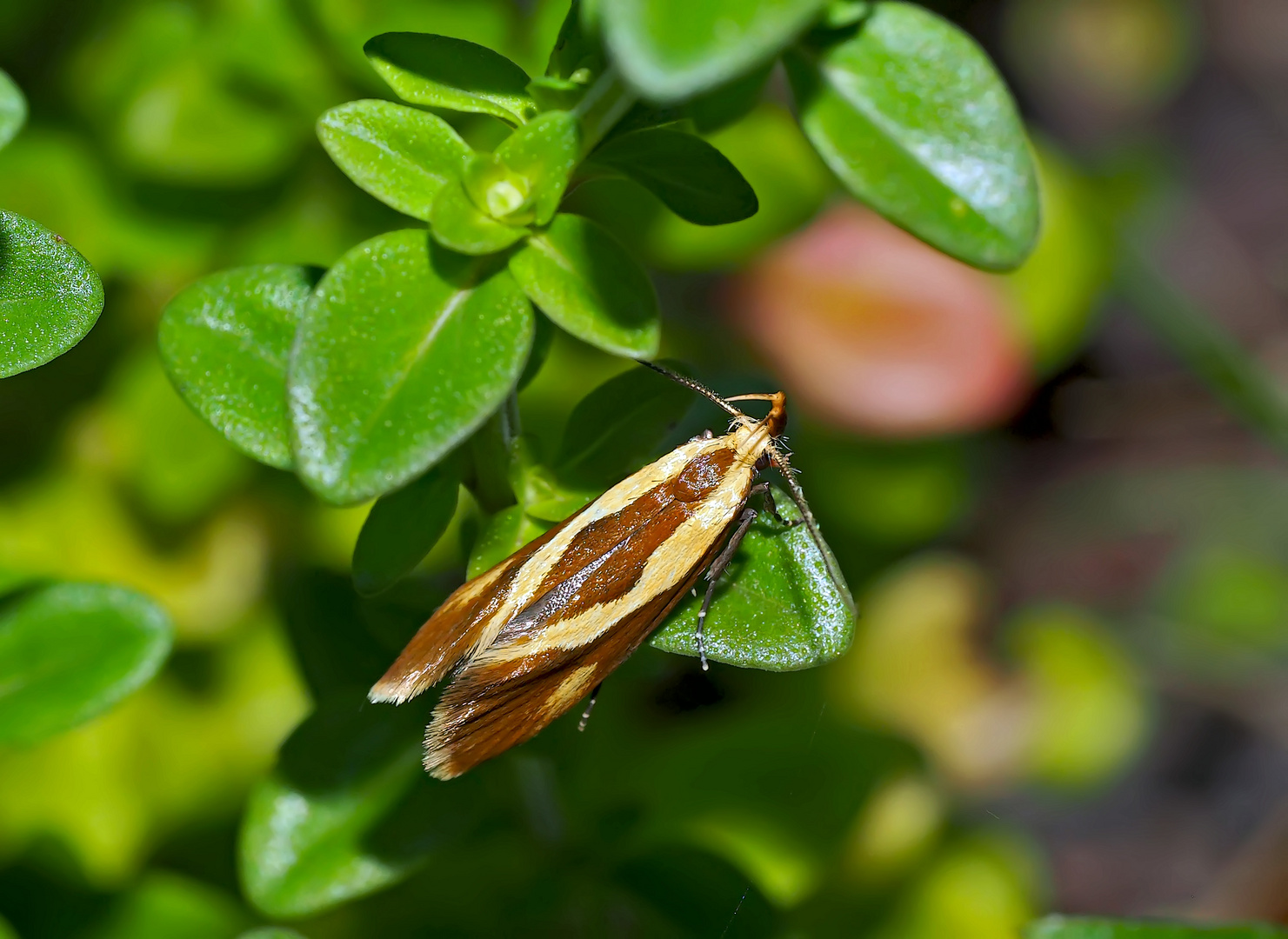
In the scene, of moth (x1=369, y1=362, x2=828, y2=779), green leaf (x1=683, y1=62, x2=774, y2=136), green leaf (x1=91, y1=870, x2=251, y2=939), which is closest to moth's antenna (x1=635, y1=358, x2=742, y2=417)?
moth (x1=369, y1=362, x2=828, y2=779)

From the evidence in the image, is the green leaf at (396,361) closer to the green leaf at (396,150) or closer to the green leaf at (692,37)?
the green leaf at (396,150)

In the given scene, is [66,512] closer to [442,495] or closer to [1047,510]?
[442,495]

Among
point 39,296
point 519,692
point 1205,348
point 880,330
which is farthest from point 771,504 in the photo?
point 1205,348

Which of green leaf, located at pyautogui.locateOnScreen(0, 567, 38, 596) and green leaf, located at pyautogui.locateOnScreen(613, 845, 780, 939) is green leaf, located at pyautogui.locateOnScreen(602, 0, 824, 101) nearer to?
green leaf, located at pyautogui.locateOnScreen(0, 567, 38, 596)

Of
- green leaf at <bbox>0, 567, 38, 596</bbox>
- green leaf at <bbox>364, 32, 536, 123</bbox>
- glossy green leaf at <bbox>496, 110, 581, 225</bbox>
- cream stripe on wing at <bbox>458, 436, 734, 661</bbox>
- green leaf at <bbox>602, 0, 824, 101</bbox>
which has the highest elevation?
green leaf at <bbox>602, 0, 824, 101</bbox>

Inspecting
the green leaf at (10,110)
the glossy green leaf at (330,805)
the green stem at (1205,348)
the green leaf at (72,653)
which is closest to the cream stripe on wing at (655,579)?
the glossy green leaf at (330,805)

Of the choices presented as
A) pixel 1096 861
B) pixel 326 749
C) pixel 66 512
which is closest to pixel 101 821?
pixel 66 512
